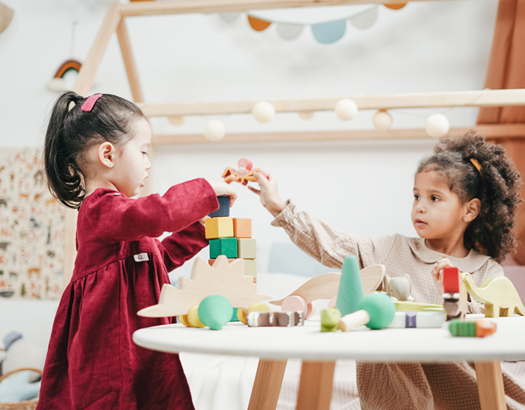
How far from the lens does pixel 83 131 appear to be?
812 millimetres

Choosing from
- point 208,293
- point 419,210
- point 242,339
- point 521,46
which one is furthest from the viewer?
point 521,46

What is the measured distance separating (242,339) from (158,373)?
31 cm

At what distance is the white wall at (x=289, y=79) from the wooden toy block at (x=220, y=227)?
3.83 ft

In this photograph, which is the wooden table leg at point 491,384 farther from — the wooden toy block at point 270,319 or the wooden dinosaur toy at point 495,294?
the wooden toy block at point 270,319

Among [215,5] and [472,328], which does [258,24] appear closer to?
[215,5]

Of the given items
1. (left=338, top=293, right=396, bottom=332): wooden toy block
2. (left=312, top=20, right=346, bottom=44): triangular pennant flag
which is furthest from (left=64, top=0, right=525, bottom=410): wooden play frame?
(left=338, top=293, right=396, bottom=332): wooden toy block

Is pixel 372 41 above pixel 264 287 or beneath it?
above

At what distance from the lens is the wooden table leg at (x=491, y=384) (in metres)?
0.69

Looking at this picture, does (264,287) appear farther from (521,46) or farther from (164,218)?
(521,46)

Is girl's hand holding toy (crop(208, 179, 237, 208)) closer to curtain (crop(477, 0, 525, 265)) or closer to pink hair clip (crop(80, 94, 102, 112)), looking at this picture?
pink hair clip (crop(80, 94, 102, 112))

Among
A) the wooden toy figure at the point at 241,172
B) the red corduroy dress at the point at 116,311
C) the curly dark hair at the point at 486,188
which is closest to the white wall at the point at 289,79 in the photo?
the curly dark hair at the point at 486,188

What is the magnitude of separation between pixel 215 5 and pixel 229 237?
3.31 ft

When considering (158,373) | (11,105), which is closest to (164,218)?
(158,373)

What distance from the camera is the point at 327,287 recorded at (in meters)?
0.73
